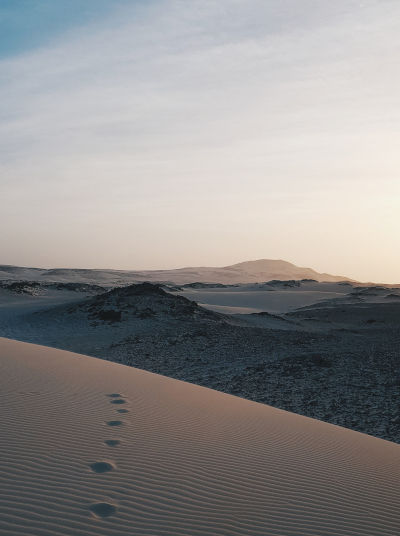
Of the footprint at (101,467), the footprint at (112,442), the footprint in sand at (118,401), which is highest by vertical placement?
the footprint at (101,467)

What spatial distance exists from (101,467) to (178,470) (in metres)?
0.68

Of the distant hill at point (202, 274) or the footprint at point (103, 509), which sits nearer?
the footprint at point (103, 509)

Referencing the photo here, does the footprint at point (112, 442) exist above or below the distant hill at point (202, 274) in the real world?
below

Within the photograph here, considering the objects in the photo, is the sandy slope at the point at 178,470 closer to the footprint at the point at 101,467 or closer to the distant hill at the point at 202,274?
the footprint at the point at 101,467

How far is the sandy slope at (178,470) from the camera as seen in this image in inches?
143

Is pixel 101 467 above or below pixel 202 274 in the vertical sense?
below

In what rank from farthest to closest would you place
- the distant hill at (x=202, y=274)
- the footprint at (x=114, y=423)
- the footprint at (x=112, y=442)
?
the distant hill at (x=202, y=274)
the footprint at (x=114, y=423)
the footprint at (x=112, y=442)

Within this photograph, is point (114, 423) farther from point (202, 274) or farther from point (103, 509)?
point (202, 274)

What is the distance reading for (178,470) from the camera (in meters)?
4.59

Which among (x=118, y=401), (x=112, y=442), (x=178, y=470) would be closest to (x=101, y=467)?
(x=178, y=470)

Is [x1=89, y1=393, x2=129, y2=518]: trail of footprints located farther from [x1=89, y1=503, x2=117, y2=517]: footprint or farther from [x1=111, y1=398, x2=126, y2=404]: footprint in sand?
[x1=111, y1=398, x2=126, y2=404]: footprint in sand

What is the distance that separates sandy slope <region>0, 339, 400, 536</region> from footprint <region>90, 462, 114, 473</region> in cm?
1

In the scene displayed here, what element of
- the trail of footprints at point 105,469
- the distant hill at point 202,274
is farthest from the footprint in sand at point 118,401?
the distant hill at point 202,274

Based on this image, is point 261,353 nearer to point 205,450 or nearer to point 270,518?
point 205,450
